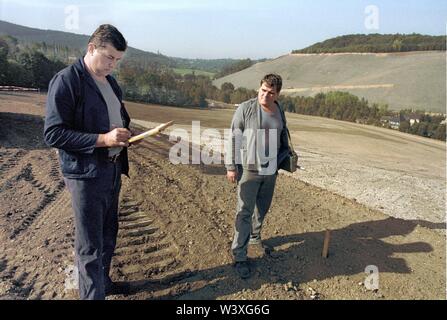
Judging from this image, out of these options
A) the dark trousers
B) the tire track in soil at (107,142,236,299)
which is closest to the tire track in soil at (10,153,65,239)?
the tire track in soil at (107,142,236,299)

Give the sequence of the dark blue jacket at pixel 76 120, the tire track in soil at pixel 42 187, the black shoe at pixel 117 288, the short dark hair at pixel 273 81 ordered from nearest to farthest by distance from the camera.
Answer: the dark blue jacket at pixel 76 120 → the black shoe at pixel 117 288 → the short dark hair at pixel 273 81 → the tire track in soil at pixel 42 187

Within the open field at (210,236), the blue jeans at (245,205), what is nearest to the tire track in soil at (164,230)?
the open field at (210,236)

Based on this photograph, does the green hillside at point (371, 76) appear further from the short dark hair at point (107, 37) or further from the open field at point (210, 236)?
the short dark hair at point (107, 37)

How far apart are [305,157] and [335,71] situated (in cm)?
5239

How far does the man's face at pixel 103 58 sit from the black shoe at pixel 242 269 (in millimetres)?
2399

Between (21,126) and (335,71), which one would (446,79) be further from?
(21,126)

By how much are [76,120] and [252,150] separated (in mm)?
1784

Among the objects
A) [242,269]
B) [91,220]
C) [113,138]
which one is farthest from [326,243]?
[113,138]

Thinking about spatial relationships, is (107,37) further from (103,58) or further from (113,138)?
(113,138)

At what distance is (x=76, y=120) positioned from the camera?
2.52 metres

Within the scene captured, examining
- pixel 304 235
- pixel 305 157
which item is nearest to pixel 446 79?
pixel 305 157

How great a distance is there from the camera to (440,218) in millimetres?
6469

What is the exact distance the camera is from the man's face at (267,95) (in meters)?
3.64

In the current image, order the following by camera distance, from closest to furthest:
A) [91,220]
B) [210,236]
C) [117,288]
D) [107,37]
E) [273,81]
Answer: [107,37] → [91,220] → [117,288] → [273,81] → [210,236]
